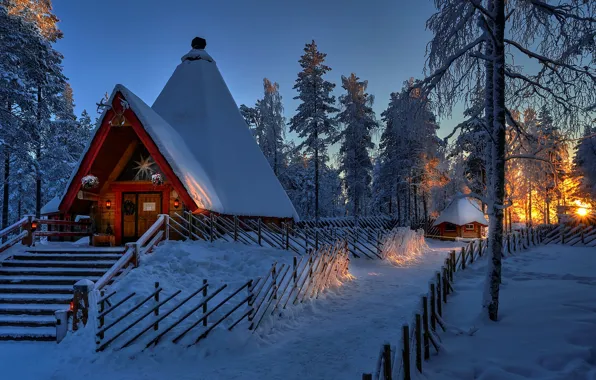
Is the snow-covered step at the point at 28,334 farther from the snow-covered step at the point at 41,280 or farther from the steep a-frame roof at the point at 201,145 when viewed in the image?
the steep a-frame roof at the point at 201,145

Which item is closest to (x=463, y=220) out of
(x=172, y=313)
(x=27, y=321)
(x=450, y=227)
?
(x=450, y=227)

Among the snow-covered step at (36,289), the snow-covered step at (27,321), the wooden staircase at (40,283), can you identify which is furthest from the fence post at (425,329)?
the snow-covered step at (36,289)

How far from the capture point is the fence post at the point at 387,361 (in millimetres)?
3604

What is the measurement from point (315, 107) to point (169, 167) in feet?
66.3

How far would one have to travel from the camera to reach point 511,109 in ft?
25.7

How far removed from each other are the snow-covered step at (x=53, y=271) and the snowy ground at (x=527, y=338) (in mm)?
9521

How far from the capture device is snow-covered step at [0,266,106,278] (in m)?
10.1

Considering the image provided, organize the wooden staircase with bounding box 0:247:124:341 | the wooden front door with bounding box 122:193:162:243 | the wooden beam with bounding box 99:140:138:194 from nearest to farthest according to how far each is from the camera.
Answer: the wooden staircase with bounding box 0:247:124:341, the wooden front door with bounding box 122:193:162:243, the wooden beam with bounding box 99:140:138:194

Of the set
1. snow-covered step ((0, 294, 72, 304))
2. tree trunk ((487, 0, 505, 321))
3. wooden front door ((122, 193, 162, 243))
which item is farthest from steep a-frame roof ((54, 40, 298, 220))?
tree trunk ((487, 0, 505, 321))

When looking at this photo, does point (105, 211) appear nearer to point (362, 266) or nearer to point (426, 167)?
point (362, 266)

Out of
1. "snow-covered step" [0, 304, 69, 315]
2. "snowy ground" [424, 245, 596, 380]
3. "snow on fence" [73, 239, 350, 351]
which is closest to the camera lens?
"snowy ground" [424, 245, 596, 380]

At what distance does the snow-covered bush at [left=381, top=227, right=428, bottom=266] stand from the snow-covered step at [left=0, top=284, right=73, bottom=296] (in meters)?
13.9

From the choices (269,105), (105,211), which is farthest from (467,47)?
(269,105)

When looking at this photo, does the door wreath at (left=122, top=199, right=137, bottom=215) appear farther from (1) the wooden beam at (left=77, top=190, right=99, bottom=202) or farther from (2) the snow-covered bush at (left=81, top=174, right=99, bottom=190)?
(2) the snow-covered bush at (left=81, top=174, right=99, bottom=190)
